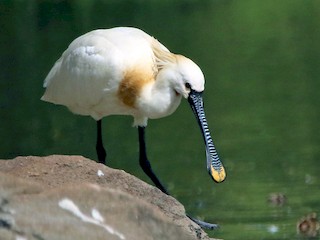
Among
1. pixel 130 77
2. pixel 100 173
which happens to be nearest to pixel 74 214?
pixel 100 173

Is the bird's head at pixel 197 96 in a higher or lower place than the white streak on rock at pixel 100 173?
higher

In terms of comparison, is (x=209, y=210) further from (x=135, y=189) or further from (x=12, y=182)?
(x=12, y=182)

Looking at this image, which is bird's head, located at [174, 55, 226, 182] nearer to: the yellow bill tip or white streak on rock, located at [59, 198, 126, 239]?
the yellow bill tip

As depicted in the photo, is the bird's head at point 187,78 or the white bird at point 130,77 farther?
the white bird at point 130,77

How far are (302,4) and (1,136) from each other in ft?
55.8

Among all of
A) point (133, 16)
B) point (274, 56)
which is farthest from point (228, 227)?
point (133, 16)

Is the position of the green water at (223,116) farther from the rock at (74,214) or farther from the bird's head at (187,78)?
the rock at (74,214)

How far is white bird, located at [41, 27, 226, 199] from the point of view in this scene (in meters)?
8.03

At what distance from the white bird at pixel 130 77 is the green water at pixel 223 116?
1091 mm

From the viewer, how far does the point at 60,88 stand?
9164 millimetres

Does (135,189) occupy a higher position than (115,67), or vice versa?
(115,67)

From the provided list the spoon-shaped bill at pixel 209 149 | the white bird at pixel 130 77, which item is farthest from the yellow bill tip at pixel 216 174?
the white bird at pixel 130 77

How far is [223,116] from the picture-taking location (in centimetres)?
1481

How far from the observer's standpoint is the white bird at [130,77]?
316 inches
